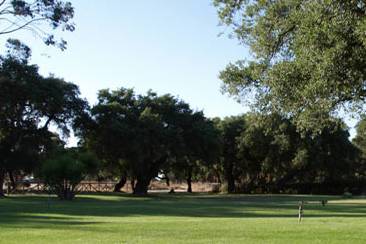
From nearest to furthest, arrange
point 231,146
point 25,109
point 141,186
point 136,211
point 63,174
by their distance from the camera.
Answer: point 136,211, point 63,174, point 25,109, point 141,186, point 231,146

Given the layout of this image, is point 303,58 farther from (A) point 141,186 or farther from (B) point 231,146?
(B) point 231,146

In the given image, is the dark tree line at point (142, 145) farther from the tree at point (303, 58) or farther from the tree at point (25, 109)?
the tree at point (303, 58)

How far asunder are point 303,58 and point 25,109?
160 feet

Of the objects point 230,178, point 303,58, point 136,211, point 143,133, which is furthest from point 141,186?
point 303,58

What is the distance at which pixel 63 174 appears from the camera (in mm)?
52781

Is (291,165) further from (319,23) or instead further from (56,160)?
(319,23)

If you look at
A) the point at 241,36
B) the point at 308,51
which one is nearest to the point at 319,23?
the point at 308,51

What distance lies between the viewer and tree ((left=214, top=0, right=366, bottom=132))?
17453 millimetres

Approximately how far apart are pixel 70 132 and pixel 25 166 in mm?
9288

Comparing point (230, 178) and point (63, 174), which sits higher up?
point (230, 178)

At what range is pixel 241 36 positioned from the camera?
24062 millimetres

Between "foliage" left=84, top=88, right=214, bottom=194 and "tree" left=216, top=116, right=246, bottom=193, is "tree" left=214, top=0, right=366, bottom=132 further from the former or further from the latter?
"tree" left=216, top=116, right=246, bottom=193

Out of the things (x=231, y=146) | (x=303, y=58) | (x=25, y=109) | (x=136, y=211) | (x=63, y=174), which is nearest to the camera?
(x=303, y=58)

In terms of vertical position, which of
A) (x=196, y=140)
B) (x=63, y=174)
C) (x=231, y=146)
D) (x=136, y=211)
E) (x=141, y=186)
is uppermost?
(x=231, y=146)
